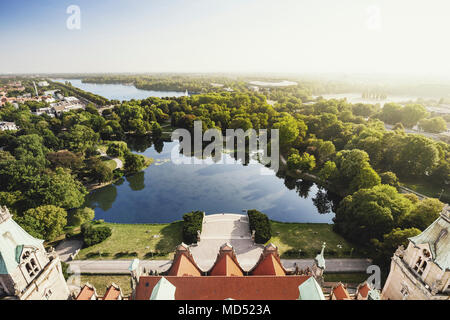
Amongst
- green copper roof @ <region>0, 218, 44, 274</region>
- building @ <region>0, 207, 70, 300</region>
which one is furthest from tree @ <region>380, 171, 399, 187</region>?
green copper roof @ <region>0, 218, 44, 274</region>

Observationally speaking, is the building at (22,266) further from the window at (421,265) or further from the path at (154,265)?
the window at (421,265)

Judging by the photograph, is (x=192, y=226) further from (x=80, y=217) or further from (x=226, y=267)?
(x=80, y=217)

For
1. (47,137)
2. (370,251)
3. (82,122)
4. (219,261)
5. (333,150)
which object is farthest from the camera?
(82,122)

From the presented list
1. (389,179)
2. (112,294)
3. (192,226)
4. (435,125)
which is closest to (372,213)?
(389,179)
